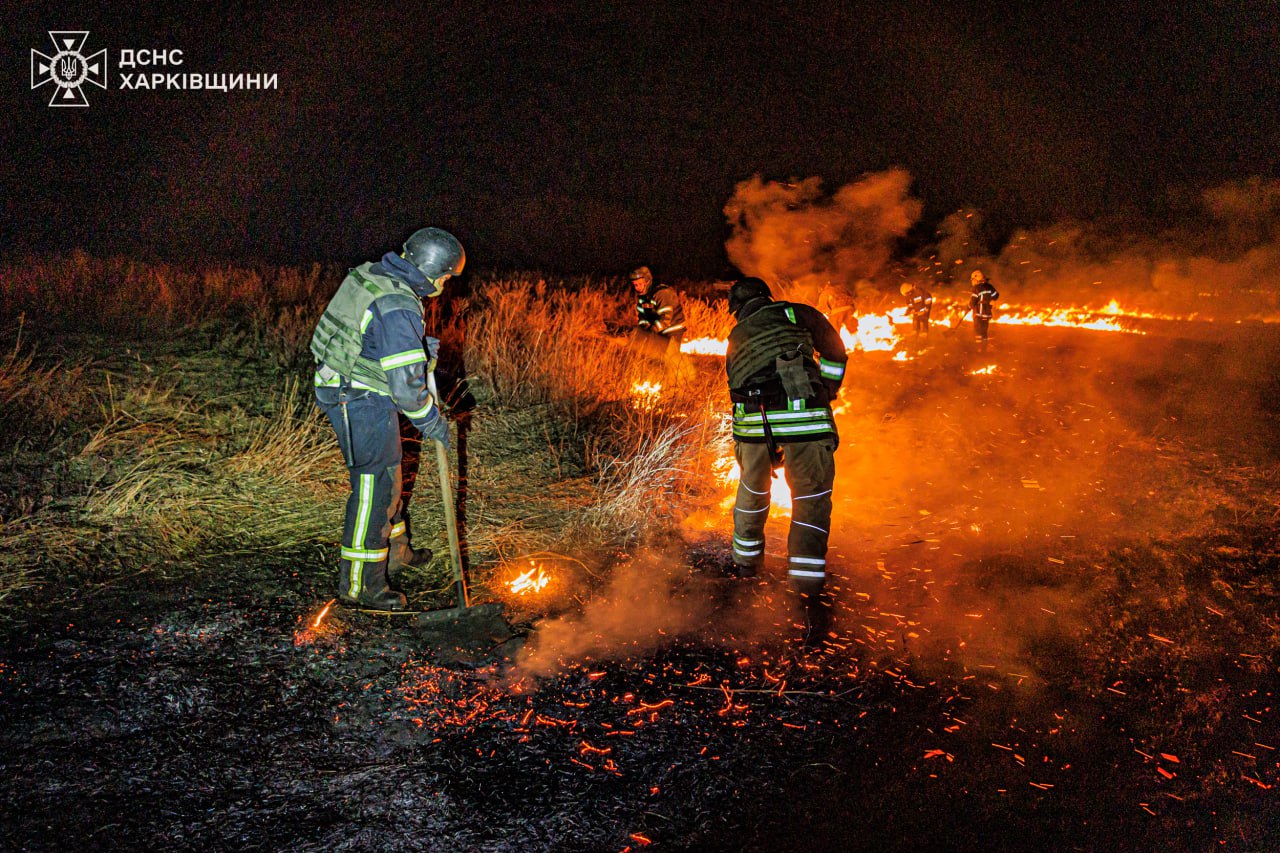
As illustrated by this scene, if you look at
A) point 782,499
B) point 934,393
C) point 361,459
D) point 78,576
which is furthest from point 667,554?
point 934,393

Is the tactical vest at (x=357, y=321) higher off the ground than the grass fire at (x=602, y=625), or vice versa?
the tactical vest at (x=357, y=321)

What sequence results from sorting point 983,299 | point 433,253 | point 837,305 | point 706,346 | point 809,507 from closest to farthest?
point 433,253 < point 809,507 < point 837,305 < point 706,346 < point 983,299

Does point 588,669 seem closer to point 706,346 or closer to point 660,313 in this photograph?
point 660,313

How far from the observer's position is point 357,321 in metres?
4.08

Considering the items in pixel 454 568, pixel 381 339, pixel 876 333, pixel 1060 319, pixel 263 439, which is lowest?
pixel 454 568

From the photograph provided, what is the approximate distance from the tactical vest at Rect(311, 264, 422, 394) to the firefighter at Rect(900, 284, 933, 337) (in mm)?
12975

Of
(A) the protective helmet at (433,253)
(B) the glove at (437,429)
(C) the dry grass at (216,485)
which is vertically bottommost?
(C) the dry grass at (216,485)

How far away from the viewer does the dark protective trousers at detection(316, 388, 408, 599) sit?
168 inches

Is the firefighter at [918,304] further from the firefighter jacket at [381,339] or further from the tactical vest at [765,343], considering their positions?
the firefighter jacket at [381,339]

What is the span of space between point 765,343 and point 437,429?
79.8 inches

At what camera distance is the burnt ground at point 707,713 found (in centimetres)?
277

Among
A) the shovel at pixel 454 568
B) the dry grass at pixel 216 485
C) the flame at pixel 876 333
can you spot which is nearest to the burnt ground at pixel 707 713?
the shovel at pixel 454 568

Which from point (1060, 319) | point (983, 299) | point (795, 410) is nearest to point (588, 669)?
point (795, 410)

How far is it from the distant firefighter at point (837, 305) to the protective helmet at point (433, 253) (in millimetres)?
7680
